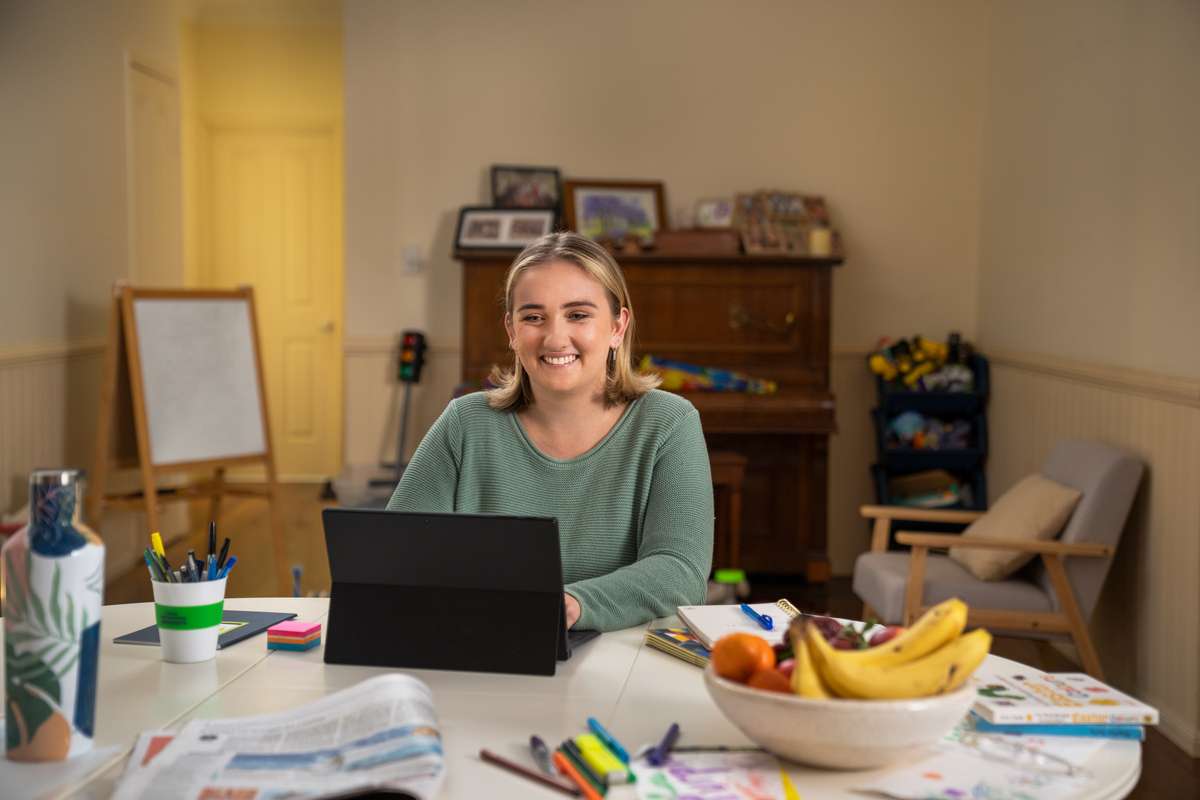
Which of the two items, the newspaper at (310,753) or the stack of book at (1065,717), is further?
the stack of book at (1065,717)

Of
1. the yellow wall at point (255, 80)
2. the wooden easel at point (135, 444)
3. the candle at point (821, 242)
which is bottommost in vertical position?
the wooden easel at point (135, 444)

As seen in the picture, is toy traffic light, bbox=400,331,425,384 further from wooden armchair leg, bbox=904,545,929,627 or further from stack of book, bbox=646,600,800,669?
stack of book, bbox=646,600,800,669

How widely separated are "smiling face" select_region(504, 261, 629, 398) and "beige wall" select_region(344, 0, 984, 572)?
11.5 ft

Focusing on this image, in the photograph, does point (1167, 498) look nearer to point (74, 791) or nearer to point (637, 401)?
point (637, 401)

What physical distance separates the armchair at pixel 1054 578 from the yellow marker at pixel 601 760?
2297mm

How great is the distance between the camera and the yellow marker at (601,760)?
1.23 metres

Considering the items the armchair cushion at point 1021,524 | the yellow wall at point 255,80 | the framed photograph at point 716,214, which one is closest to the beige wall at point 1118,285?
the armchair cushion at point 1021,524

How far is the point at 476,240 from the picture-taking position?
536 cm

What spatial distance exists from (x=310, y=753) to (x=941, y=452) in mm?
4194

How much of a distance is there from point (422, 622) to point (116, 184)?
4404 millimetres

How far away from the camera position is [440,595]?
1.58m

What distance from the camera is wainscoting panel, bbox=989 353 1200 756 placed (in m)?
3.37

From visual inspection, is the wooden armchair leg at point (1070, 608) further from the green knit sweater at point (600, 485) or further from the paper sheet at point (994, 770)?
the paper sheet at point (994, 770)

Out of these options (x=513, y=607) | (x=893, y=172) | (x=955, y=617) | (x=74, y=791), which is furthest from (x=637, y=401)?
(x=893, y=172)
